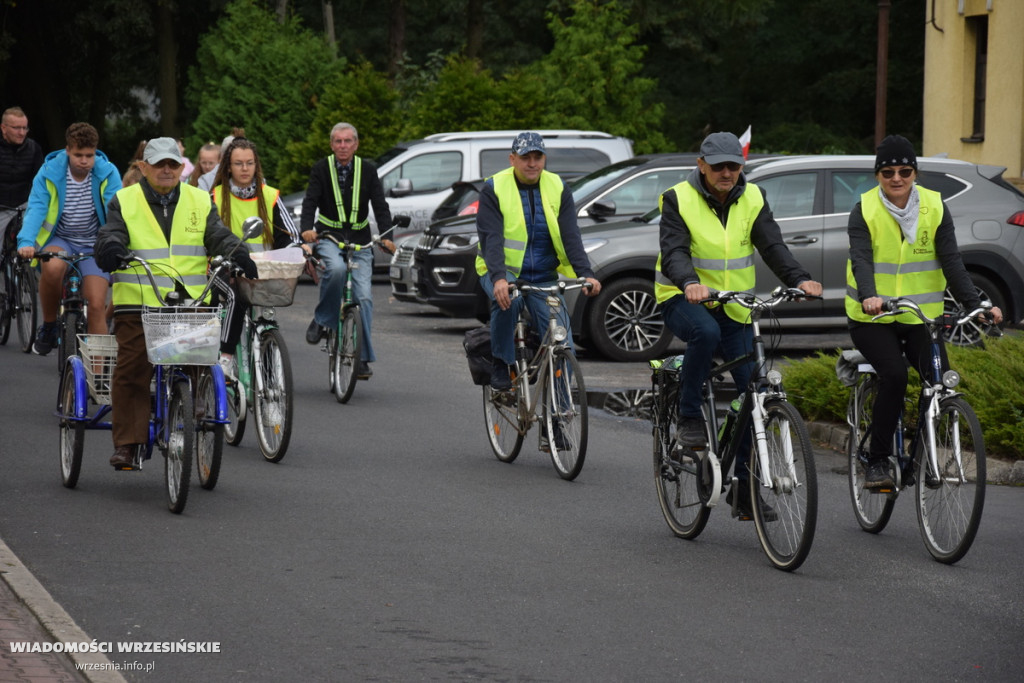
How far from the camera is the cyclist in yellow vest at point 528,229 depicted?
934cm

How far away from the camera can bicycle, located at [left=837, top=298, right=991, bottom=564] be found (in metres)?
7.17

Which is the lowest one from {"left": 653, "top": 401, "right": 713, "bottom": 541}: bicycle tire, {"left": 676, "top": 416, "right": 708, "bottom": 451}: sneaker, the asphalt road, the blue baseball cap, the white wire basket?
the asphalt road

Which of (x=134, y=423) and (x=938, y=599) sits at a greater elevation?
(x=134, y=423)

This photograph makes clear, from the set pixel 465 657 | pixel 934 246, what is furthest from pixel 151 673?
pixel 934 246

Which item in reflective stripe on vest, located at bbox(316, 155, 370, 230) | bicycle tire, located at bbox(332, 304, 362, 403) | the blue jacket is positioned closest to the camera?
the blue jacket

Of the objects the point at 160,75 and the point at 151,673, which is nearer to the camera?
the point at 151,673

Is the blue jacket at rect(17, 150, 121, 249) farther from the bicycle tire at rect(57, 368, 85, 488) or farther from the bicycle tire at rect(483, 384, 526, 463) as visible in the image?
the bicycle tire at rect(483, 384, 526, 463)

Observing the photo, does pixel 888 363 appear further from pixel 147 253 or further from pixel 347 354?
pixel 347 354

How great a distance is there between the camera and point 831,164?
1522cm

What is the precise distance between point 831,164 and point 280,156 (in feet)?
64.6

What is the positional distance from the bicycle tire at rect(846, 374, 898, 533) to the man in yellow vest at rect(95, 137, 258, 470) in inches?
117

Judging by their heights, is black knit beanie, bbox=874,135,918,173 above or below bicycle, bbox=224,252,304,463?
above

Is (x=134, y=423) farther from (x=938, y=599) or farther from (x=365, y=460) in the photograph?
→ (x=938, y=599)

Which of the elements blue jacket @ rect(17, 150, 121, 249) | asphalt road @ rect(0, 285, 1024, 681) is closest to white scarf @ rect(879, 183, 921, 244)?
asphalt road @ rect(0, 285, 1024, 681)
